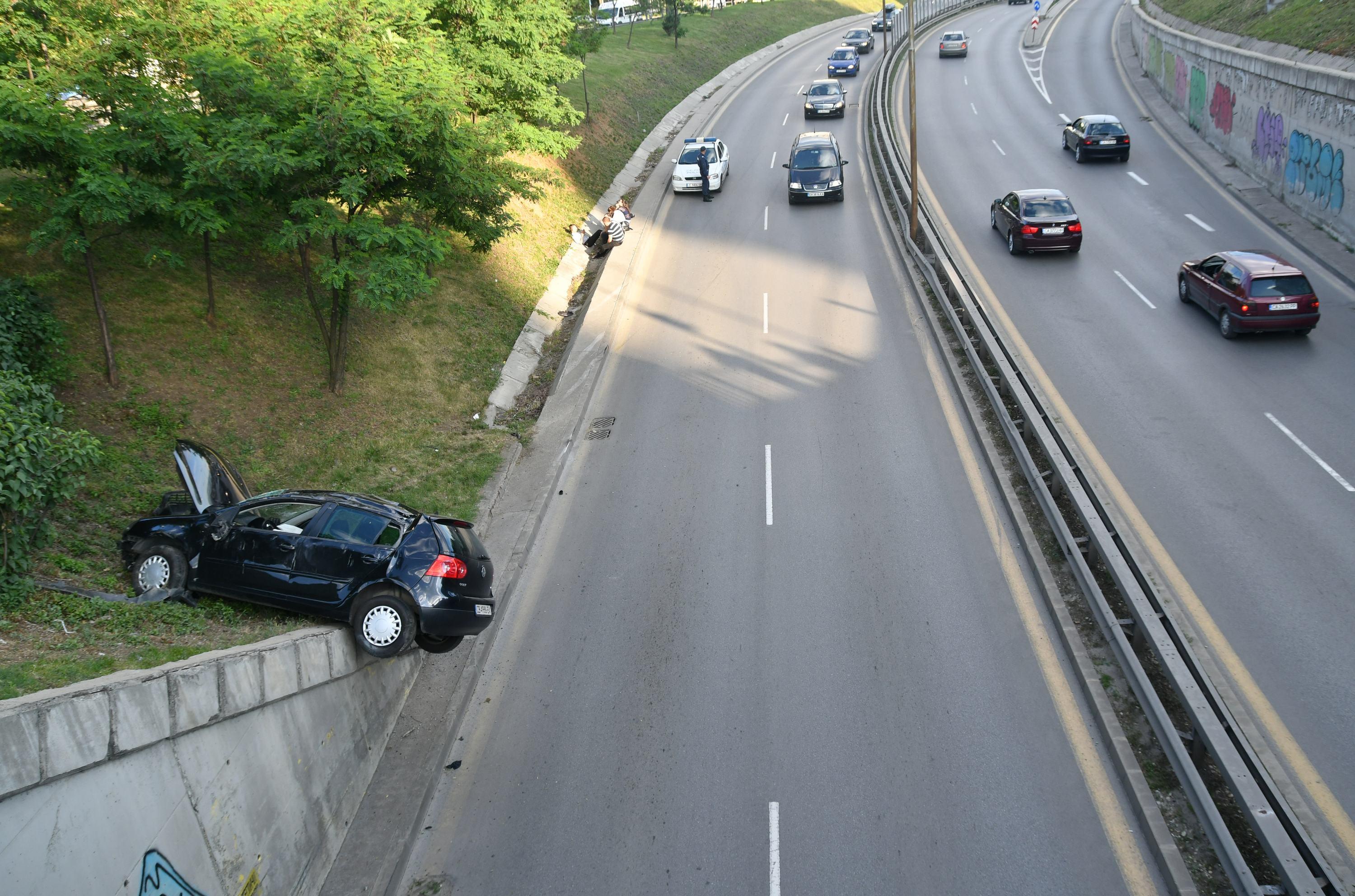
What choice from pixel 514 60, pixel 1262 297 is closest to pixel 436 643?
pixel 514 60

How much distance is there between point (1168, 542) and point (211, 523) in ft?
41.6

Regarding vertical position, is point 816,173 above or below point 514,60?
below

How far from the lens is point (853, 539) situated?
45.2ft

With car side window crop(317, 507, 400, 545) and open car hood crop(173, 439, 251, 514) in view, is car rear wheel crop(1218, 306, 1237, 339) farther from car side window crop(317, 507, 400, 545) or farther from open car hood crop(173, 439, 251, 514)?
open car hood crop(173, 439, 251, 514)

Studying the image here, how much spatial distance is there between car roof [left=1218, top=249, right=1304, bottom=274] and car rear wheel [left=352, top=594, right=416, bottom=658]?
18142 millimetres

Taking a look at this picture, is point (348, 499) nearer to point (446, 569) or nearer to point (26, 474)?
point (446, 569)

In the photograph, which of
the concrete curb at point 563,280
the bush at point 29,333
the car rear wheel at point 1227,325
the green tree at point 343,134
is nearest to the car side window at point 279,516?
the bush at point 29,333

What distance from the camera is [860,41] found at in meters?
57.4

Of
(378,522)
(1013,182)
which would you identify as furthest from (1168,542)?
(1013,182)

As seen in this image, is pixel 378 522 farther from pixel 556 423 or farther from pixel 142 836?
pixel 556 423

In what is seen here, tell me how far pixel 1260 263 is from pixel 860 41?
44.0m

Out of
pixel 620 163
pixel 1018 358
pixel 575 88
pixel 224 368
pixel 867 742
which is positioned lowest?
pixel 867 742

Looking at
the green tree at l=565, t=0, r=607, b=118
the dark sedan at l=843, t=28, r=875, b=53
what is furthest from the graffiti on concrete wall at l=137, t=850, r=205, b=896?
the dark sedan at l=843, t=28, r=875, b=53

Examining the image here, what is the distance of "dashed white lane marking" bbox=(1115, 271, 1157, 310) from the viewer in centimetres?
2138
